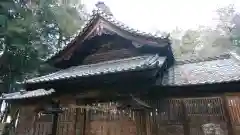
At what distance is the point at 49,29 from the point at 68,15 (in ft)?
6.49

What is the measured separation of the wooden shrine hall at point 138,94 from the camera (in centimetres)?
603

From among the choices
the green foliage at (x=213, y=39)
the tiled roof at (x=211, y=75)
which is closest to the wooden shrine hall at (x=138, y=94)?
the tiled roof at (x=211, y=75)

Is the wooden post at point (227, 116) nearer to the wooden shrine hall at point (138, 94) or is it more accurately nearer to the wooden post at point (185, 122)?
the wooden shrine hall at point (138, 94)

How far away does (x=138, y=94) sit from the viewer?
677 centimetres

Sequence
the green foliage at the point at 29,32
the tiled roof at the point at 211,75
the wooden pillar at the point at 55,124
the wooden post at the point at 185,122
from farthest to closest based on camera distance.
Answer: the green foliage at the point at 29,32
the wooden pillar at the point at 55,124
the wooden post at the point at 185,122
the tiled roof at the point at 211,75

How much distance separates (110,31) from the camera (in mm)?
8883

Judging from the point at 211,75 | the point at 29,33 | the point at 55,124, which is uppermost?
the point at 29,33

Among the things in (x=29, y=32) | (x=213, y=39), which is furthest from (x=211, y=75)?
(x=213, y=39)

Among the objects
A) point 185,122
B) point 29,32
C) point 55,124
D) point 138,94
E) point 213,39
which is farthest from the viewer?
point 213,39

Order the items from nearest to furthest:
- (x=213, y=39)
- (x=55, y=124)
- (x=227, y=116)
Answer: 1. (x=227, y=116)
2. (x=55, y=124)
3. (x=213, y=39)

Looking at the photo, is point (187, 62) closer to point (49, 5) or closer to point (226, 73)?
point (226, 73)

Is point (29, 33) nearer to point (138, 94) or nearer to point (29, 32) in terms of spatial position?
point (29, 32)

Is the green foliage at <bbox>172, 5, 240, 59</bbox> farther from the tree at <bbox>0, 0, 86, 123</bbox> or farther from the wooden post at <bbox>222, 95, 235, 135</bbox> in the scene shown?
the wooden post at <bbox>222, 95, 235, 135</bbox>

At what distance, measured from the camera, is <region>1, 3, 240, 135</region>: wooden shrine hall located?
603 centimetres
